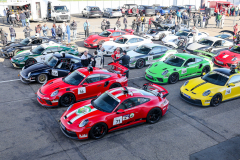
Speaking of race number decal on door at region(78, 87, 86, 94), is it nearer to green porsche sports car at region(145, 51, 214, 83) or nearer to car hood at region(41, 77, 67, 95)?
car hood at region(41, 77, 67, 95)

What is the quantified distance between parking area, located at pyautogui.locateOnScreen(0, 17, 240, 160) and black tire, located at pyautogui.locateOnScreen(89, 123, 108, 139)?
0.60 feet

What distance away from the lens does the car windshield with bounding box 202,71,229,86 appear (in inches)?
424

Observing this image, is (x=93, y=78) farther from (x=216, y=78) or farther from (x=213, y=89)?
(x=216, y=78)

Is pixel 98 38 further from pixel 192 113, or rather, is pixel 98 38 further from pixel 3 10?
pixel 3 10

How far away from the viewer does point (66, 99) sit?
1009cm

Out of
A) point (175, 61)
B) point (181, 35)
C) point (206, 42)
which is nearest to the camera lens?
point (175, 61)

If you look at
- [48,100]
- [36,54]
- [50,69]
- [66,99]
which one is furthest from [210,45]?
[48,100]

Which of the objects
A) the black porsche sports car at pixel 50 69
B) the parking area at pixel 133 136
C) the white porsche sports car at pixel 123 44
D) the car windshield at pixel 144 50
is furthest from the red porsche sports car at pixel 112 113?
the white porsche sports car at pixel 123 44

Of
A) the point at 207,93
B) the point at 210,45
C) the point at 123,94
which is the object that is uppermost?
the point at 210,45

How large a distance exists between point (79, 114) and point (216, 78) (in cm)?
650

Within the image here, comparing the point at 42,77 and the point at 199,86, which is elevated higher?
the point at 42,77

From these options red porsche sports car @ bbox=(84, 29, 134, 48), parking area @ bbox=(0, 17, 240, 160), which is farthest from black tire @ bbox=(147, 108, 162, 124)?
red porsche sports car @ bbox=(84, 29, 134, 48)

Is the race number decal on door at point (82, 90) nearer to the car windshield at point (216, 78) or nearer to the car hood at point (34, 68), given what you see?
the car hood at point (34, 68)

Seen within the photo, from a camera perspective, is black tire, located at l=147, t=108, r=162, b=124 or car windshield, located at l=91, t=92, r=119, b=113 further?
black tire, located at l=147, t=108, r=162, b=124
